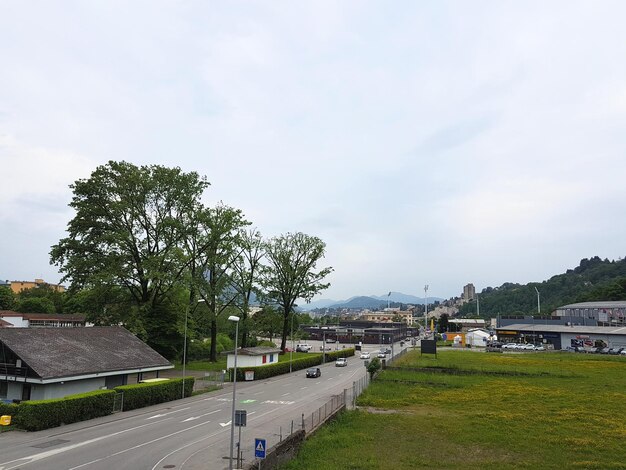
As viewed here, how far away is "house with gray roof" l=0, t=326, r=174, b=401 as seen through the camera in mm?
30250

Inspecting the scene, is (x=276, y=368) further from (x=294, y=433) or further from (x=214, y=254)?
(x=294, y=433)

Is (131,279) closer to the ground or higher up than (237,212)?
closer to the ground

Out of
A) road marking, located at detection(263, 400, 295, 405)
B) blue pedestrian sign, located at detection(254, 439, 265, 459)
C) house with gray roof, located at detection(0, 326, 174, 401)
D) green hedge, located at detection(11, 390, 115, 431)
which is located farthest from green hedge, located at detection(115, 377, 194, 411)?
blue pedestrian sign, located at detection(254, 439, 265, 459)

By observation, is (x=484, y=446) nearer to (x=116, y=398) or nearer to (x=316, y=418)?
(x=316, y=418)

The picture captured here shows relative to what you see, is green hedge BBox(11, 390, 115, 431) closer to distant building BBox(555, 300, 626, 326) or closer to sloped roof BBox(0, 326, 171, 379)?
sloped roof BBox(0, 326, 171, 379)

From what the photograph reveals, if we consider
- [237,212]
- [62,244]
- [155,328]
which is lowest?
[155,328]

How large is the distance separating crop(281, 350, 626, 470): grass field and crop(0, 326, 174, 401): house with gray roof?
18.4m

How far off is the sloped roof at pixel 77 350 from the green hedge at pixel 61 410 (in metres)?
2.42

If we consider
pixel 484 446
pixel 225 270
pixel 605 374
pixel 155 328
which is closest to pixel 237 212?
pixel 225 270

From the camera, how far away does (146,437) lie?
25.2 meters

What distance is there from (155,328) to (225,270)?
41.7 ft

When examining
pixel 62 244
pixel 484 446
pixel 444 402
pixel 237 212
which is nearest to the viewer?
pixel 484 446

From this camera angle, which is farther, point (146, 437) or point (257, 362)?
point (257, 362)

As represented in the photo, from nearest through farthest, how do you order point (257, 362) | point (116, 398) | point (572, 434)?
1. point (572, 434)
2. point (116, 398)
3. point (257, 362)
